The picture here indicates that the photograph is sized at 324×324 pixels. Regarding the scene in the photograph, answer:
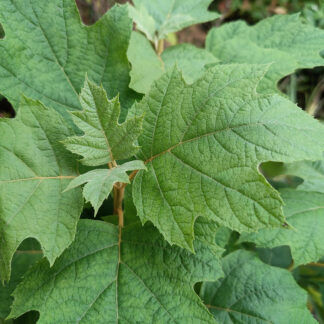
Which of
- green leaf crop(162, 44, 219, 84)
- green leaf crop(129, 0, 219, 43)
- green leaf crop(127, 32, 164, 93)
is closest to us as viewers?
green leaf crop(127, 32, 164, 93)

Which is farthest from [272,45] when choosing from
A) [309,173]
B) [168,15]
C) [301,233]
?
[301,233]

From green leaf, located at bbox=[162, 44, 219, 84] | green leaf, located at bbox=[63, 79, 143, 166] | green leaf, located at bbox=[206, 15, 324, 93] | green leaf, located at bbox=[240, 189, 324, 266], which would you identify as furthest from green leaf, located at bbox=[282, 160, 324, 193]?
green leaf, located at bbox=[63, 79, 143, 166]

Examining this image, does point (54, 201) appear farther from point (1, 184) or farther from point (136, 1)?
point (136, 1)

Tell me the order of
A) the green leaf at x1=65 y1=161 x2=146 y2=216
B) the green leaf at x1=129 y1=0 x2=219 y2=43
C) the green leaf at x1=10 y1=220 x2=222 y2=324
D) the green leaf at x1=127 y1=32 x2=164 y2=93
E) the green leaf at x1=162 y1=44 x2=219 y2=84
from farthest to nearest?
the green leaf at x1=129 y1=0 x2=219 y2=43
the green leaf at x1=162 y1=44 x2=219 y2=84
the green leaf at x1=127 y1=32 x2=164 y2=93
the green leaf at x1=10 y1=220 x2=222 y2=324
the green leaf at x1=65 y1=161 x2=146 y2=216

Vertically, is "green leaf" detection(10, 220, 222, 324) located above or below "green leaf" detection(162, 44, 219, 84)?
below

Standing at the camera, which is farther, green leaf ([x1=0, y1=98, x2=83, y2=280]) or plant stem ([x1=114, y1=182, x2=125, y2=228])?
plant stem ([x1=114, y1=182, x2=125, y2=228])

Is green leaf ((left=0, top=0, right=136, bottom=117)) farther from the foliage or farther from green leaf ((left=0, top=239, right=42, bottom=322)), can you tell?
green leaf ((left=0, top=239, right=42, bottom=322))

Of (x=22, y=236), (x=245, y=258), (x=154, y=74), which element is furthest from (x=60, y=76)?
(x=245, y=258)
